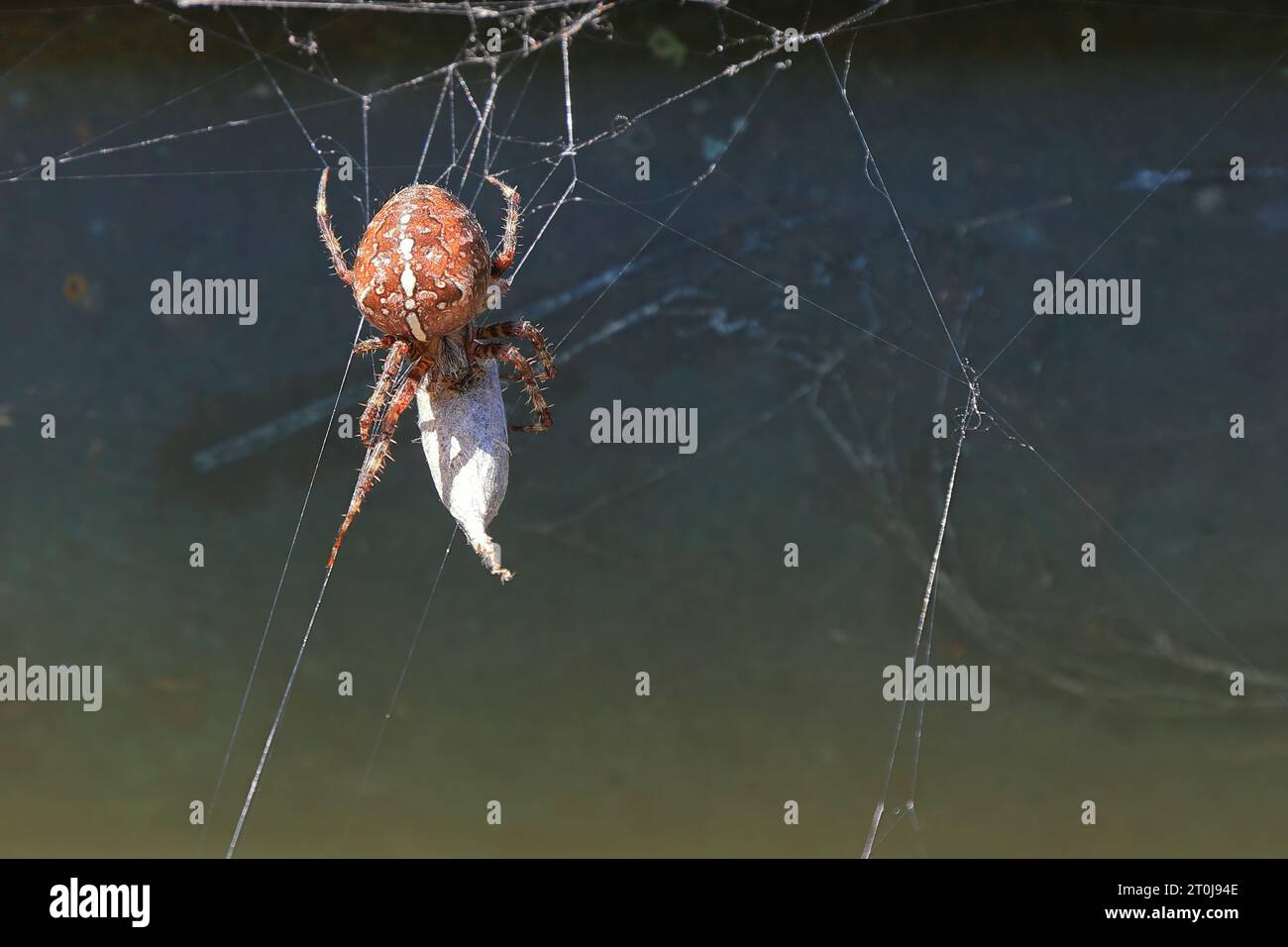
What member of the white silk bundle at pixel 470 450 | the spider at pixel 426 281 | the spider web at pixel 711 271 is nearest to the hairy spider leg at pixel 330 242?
the spider at pixel 426 281

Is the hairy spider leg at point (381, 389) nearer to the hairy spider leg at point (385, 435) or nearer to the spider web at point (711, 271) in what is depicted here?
the hairy spider leg at point (385, 435)

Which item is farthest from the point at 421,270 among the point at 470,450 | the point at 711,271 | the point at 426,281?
the point at 711,271

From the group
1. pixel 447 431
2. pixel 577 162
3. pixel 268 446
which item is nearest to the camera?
pixel 447 431

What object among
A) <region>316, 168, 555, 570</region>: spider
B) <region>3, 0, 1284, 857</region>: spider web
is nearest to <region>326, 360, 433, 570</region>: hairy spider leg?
<region>316, 168, 555, 570</region>: spider

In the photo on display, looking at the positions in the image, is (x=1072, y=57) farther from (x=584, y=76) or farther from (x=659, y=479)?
(x=659, y=479)

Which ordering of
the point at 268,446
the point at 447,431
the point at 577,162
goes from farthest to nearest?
1. the point at 268,446
2. the point at 577,162
3. the point at 447,431

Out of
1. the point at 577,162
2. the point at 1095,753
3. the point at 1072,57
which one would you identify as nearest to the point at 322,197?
the point at 577,162

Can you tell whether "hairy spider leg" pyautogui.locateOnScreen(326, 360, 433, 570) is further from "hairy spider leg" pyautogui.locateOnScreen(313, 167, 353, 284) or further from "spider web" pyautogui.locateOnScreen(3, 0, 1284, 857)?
"spider web" pyautogui.locateOnScreen(3, 0, 1284, 857)
